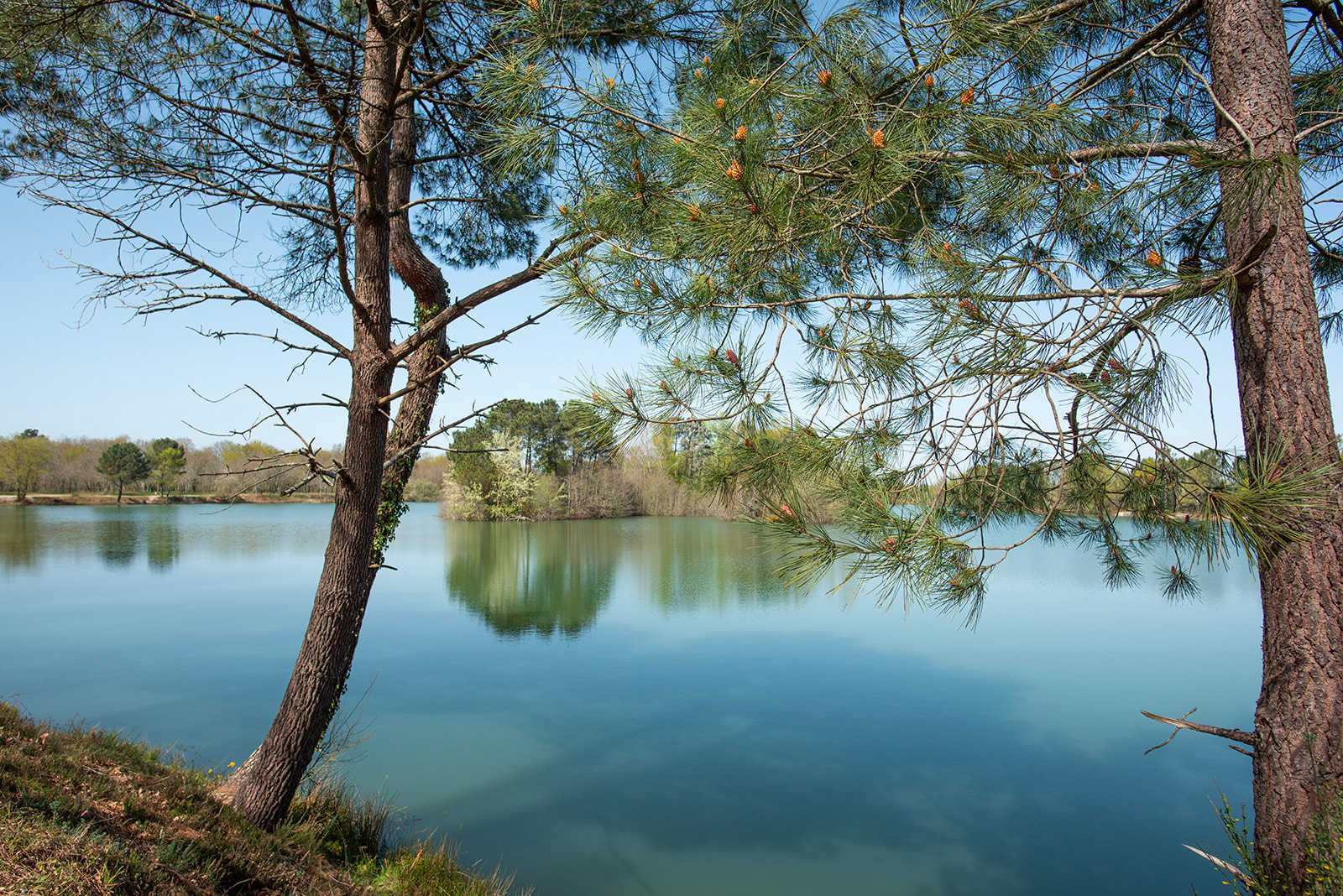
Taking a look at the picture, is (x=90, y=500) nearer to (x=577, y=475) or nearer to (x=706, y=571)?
(x=577, y=475)

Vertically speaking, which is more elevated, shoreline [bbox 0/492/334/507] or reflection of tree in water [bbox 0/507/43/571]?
shoreline [bbox 0/492/334/507]

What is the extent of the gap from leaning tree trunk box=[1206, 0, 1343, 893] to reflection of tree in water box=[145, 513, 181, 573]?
47.4 ft

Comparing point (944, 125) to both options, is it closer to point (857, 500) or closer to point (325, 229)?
point (857, 500)

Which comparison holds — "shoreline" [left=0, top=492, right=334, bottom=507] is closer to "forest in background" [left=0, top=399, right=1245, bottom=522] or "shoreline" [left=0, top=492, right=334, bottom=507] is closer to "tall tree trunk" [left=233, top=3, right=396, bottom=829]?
"forest in background" [left=0, top=399, right=1245, bottom=522]

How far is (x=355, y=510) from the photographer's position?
114 inches

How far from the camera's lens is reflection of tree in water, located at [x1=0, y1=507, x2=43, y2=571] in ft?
39.2

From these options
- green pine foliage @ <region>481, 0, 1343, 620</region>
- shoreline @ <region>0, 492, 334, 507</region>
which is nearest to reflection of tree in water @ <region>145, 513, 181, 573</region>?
shoreline @ <region>0, 492, 334, 507</region>

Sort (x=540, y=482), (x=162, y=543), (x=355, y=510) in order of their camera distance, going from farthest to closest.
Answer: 1. (x=540, y=482)
2. (x=162, y=543)
3. (x=355, y=510)

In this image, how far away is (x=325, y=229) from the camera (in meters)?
4.45

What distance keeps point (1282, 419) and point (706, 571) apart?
1109cm

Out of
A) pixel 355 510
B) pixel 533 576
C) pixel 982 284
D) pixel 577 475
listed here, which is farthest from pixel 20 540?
pixel 982 284

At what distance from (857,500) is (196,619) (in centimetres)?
903

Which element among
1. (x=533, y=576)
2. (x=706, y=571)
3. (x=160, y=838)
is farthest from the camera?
(x=706, y=571)

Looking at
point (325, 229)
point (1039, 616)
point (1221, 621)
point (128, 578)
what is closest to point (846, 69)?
point (325, 229)
